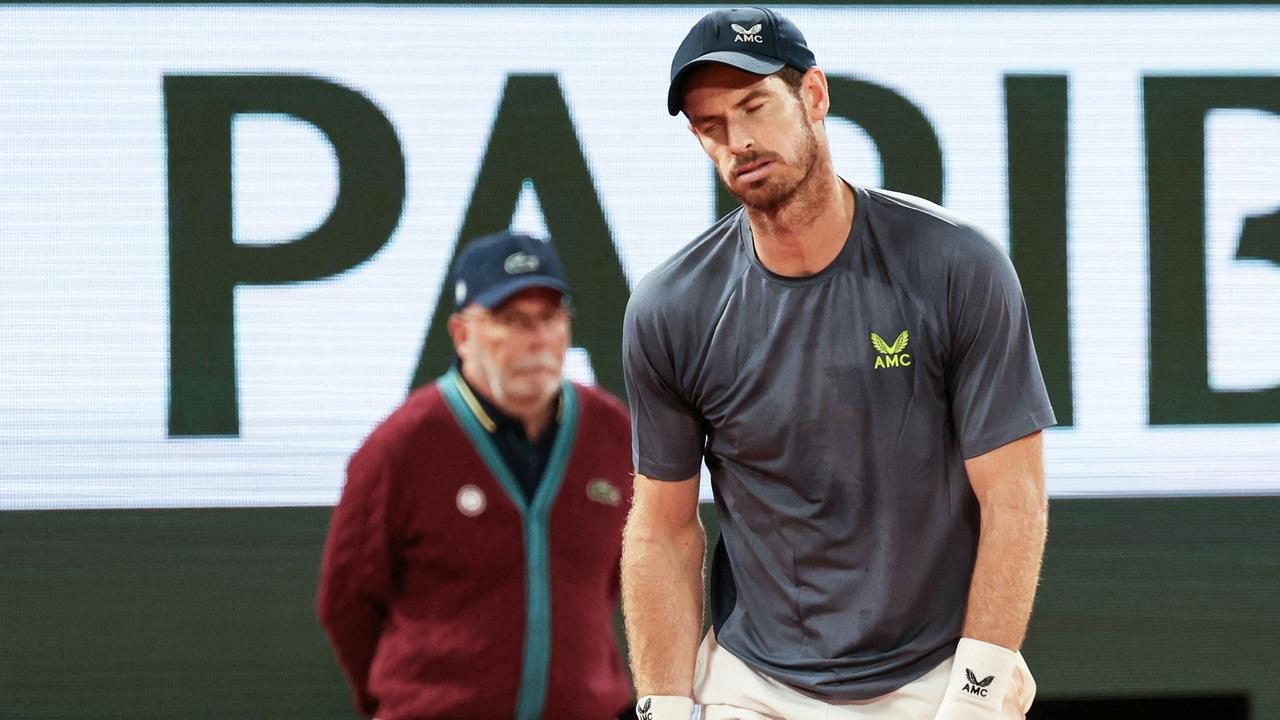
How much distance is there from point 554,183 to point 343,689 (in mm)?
1471

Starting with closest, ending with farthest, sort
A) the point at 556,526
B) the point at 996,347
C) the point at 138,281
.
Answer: the point at 996,347
the point at 556,526
the point at 138,281

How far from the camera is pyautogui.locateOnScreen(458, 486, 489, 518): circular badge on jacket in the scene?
282 cm

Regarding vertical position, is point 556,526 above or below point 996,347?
below

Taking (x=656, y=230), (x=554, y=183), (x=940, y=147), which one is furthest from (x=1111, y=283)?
(x=554, y=183)

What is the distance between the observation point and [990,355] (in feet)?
6.62

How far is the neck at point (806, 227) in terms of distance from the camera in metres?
2.10

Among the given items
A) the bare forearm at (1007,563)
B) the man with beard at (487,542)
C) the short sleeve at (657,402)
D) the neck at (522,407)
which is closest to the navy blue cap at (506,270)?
the man with beard at (487,542)

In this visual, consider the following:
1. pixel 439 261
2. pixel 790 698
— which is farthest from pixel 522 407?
pixel 439 261

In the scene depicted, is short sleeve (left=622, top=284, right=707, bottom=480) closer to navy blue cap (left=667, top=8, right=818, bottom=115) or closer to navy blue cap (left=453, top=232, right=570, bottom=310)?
navy blue cap (left=667, top=8, right=818, bottom=115)

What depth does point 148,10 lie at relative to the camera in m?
4.08

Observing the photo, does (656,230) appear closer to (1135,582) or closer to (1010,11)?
(1010,11)

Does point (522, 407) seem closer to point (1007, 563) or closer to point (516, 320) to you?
point (516, 320)

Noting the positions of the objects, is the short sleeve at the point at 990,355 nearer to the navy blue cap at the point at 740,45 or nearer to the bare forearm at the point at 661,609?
the navy blue cap at the point at 740,45

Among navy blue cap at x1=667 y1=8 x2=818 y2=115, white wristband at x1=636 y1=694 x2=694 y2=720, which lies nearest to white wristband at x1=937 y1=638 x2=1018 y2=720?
white wristband at x1=636 y1=694 x2=694 y2=720
